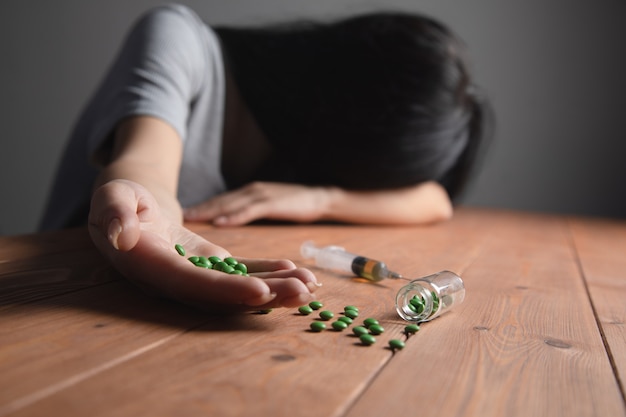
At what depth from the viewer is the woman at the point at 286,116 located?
1.38m

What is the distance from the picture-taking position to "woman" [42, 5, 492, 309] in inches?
54.5

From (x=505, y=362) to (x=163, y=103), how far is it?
36.7 inches

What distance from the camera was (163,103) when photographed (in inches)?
50.9

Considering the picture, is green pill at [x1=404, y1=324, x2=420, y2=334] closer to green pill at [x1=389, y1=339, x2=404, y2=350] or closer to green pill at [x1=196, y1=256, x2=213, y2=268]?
green pill at [x1=389, y1=339, x2=404, y2=350]

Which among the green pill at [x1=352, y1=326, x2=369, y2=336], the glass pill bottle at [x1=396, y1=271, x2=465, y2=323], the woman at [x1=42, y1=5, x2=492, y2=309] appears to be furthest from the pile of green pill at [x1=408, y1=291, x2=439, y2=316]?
the woman at [x1=42, y1=5, x2=492, y2=309]

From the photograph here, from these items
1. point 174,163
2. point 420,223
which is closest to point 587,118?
point 420,223

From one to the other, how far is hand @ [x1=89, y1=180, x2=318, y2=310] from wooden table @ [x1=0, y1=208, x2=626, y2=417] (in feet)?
0.10

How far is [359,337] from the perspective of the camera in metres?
0.65

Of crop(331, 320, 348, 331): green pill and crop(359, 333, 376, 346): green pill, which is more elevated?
crop(359, 333, 376, 346): green pill

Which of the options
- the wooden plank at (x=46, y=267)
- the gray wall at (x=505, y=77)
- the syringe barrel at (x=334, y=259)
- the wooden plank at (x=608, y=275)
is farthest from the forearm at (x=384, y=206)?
the gray wall at (x=505, y=77)

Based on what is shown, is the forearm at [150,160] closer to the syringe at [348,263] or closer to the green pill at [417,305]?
the syringe at [348,263]

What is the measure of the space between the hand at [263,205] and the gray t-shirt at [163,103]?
0.61 feet

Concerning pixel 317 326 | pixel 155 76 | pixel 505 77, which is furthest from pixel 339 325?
pixel 505 77

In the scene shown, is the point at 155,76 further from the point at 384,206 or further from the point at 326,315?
the point at 326,315
